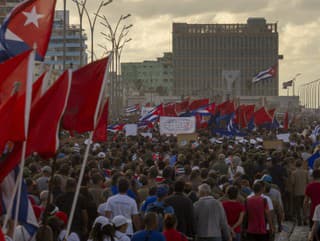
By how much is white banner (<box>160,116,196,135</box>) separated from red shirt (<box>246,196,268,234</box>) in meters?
19.5

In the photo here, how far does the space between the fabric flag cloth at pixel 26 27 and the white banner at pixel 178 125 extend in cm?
2330

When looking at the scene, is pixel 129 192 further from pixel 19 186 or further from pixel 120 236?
pixel 19 186

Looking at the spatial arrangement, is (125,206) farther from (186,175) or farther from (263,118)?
(263,118)

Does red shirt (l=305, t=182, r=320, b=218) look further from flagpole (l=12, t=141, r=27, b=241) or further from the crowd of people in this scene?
flagpole (l=12, t=141, r=27, b=241)

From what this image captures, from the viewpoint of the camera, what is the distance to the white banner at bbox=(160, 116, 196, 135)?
114ft

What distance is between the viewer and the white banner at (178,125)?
34.7 metres

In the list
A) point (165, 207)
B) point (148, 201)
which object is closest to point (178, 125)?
point (148, 201)

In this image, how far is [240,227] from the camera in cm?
1438

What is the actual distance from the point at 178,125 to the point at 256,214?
20.0 meters

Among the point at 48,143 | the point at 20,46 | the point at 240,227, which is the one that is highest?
the point at 20,46

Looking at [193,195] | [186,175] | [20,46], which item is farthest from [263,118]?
[20,46]

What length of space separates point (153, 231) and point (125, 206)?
91.1 inches

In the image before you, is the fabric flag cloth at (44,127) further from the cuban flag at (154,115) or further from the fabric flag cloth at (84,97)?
the cuban flag at (154,115)

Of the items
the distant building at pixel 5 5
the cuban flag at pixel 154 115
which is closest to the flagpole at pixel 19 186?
the cuban flag at pixel 154 115
